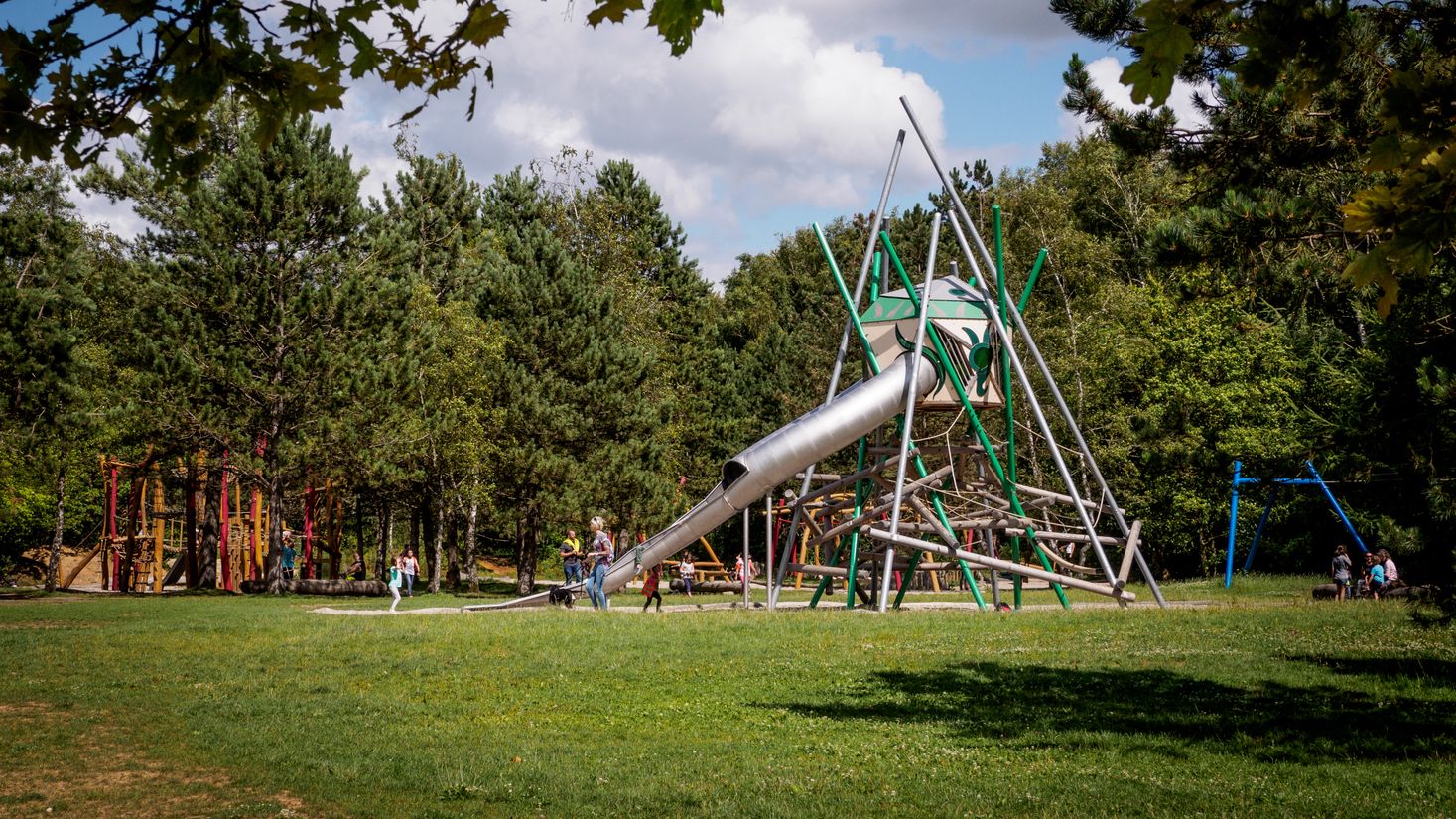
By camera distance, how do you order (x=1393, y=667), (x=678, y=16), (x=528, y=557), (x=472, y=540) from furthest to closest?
(x=472, y=540) → (x=528, y=557) → (x=1393, y=667) → (x=678, y=16)

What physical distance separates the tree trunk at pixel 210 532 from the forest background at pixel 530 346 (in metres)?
0.13

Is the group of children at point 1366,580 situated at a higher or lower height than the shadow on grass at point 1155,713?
higher

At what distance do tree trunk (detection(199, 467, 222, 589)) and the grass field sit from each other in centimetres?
2079

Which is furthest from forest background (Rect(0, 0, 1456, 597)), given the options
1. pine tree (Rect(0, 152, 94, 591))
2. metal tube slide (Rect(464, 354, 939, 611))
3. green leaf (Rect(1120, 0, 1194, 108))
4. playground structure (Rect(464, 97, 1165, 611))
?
green leaf (Rect(1120, 0, 1194, 108))

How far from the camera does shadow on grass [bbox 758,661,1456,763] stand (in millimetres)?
8938

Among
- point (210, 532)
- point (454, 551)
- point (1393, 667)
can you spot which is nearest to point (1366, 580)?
point (1393, 667)

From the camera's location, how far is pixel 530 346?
35188 mm

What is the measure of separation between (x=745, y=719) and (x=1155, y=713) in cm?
322

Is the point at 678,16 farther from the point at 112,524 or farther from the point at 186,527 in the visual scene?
the point at 112,524

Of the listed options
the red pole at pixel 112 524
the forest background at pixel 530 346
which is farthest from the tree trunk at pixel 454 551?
the red pole at pixel 112 524

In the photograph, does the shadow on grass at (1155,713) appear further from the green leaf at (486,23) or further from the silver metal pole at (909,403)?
the silver metal pole at (909,403)

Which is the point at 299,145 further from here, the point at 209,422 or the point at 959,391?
the point at 959,391

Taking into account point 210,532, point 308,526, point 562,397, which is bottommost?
point 210,532

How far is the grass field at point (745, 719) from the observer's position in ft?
25.3
